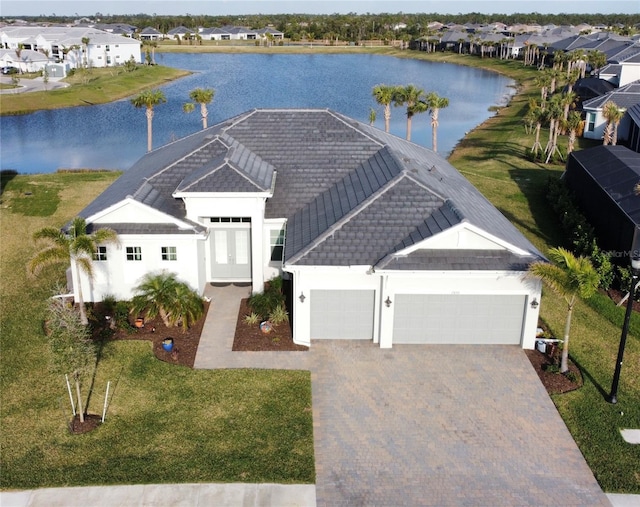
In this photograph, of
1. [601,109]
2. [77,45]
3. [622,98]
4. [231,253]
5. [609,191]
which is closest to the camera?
[231,253]

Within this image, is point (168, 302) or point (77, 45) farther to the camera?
point (77, 45)

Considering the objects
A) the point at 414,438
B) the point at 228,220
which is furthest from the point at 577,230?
the point at 414,438

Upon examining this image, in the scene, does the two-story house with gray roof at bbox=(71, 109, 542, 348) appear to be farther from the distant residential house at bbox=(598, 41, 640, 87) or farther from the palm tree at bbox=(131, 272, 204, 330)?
the distant residential house at bbox=(598, 41, 640, 87)

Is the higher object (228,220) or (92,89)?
(228,220)

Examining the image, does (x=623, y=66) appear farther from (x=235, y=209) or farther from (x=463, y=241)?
(x=235, y=209)

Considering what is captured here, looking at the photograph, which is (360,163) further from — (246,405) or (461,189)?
(246,405)

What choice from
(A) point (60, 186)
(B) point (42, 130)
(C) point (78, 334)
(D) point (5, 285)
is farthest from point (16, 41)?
(C) point (78, 334)

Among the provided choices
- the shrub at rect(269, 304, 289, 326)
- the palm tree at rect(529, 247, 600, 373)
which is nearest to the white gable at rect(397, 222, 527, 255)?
the palm tree at rect(529, 247, 600, 373)

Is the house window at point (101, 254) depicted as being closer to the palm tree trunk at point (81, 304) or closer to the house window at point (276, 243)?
the palm tree trunk at point (81, 304)
